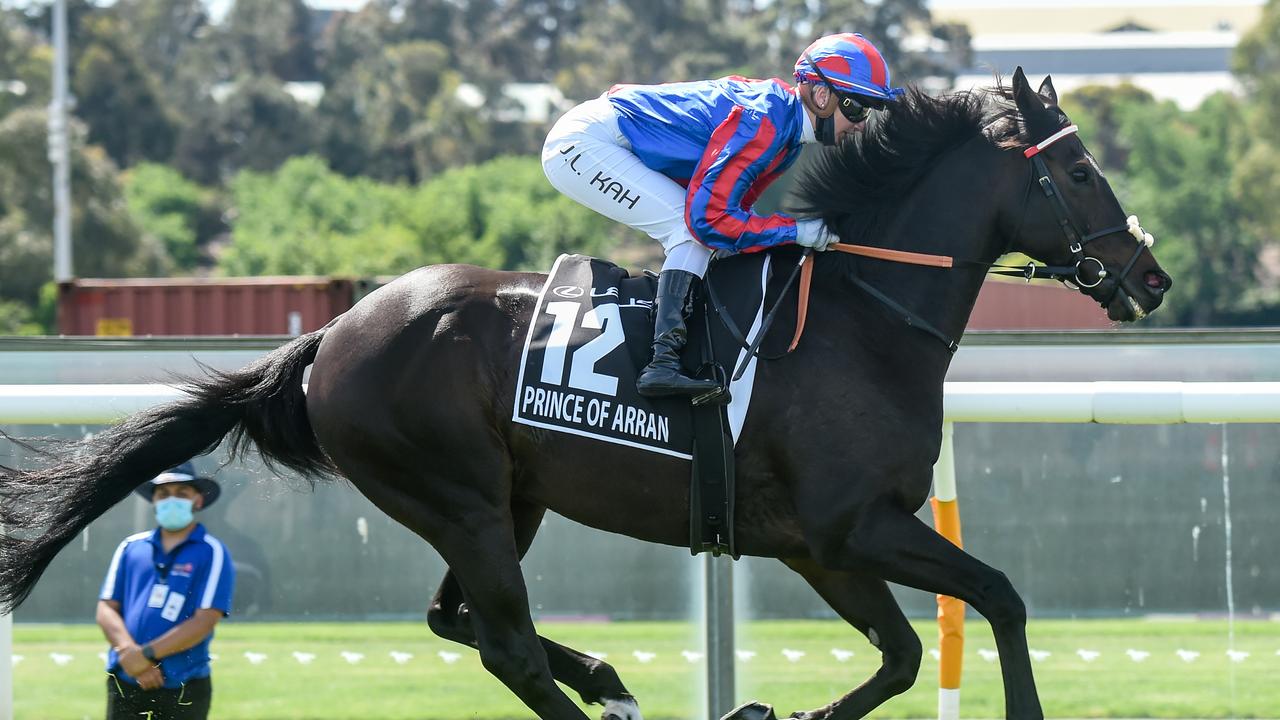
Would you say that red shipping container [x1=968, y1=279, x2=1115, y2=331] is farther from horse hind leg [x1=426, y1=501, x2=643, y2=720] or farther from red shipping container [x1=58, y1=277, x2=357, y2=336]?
horse hind leg [x1=426, y1=501, x2=643, y2=720]

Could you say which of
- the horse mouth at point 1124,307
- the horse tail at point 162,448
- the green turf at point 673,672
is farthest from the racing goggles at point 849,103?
the green turf at point 673,672

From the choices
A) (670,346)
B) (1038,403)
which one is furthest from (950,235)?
(670,346)

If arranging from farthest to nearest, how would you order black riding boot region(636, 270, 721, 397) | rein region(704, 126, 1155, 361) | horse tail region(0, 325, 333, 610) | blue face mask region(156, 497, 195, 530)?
blue face mask region(156, 497, 195, 530) → horse tail region(0, 325, 333, 610) → rein region(704, 126, 1155, 361) → black riding boot region(636, 270, 721, 397)

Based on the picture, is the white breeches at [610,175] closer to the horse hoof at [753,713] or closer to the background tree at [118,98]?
the horse hoof at [753,713]

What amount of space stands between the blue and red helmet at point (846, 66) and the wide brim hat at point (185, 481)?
227 cm

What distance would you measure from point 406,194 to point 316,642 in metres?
60.8

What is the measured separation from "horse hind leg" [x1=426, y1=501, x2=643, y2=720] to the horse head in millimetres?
1623

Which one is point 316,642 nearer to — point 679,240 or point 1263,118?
point 679,240

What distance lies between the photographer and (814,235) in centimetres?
438

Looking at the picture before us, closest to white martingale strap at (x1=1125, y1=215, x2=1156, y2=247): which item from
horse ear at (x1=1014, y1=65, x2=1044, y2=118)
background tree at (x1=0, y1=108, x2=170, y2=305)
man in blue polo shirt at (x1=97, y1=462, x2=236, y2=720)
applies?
horse ear at (x1=1014, y1=65, x2=1044, y2=118)

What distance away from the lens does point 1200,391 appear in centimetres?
459

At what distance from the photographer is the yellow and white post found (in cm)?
470

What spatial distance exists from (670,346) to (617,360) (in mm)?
172

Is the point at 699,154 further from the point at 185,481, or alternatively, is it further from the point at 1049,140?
the point at 185,481
